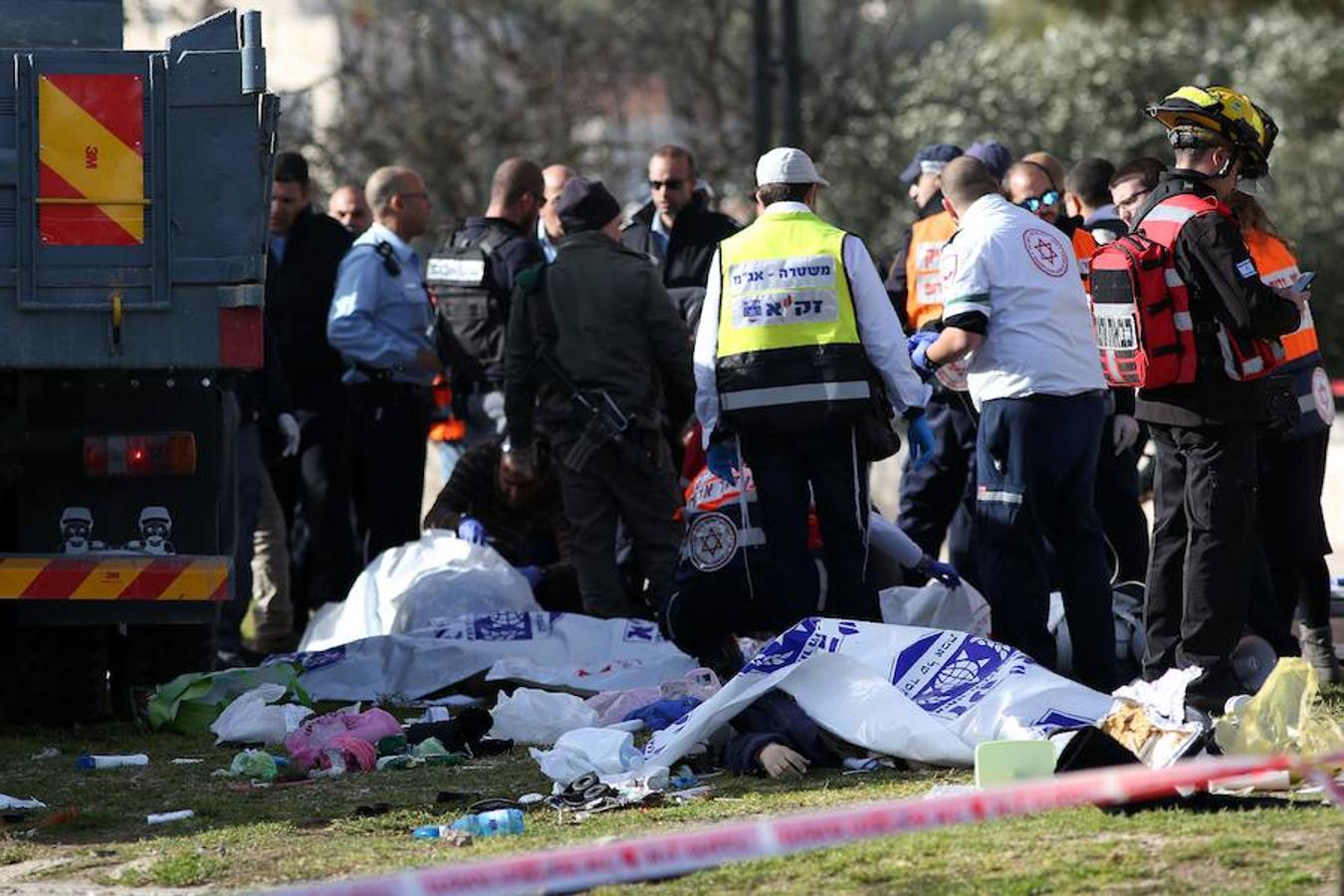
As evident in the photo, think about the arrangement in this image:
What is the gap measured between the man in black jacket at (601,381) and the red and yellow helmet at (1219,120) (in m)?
2.68

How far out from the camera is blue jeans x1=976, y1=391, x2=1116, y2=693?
25.8 ft

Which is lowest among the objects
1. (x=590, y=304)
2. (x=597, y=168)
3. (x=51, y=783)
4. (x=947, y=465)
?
(x=51, y=783)

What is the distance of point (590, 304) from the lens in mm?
9367

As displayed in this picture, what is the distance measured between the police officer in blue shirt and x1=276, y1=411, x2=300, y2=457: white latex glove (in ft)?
1.46

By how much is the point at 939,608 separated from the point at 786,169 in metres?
1.71

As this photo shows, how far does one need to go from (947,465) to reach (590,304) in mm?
1708

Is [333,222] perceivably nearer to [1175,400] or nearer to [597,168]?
[1175,400]

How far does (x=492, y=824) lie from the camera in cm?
609

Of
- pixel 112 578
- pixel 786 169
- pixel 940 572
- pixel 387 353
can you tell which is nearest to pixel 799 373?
pixel 786 169

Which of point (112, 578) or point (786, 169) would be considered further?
point (786, 169)

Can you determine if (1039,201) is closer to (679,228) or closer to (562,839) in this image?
(679,228)

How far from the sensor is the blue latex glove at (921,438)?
29.2 ft

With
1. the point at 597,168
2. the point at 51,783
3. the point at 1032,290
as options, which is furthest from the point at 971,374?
the point at 597,168

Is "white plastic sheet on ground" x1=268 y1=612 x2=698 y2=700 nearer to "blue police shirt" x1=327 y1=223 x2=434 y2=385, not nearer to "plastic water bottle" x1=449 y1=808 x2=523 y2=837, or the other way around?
"blue police shirt" x1=327 y1=223 x2=434 y2=385
